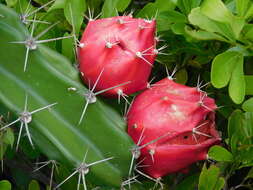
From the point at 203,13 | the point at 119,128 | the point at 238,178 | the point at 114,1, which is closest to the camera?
the point at 203,13

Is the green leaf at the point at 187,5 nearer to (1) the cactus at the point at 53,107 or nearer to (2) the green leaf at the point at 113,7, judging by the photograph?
(2) the green leaf at the point at 113,7

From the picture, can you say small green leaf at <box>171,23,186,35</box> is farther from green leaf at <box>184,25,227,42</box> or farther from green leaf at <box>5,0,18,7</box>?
green leaf at <box>5,0,18,7</box>

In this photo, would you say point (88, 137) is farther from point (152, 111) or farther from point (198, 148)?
point (198, 148)

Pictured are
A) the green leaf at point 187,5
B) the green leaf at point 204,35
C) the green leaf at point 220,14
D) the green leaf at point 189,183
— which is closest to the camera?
the green leaf at point 220,14

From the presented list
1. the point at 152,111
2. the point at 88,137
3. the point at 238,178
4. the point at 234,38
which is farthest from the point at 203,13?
the point at 238,178

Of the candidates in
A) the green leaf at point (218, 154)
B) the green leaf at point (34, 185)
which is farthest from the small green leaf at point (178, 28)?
the green leaf at point (34, 185)

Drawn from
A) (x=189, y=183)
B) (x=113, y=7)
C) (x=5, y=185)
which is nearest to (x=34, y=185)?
(x=5, y=185)
